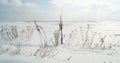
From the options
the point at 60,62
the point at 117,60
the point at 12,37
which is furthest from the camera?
the point at 12,37

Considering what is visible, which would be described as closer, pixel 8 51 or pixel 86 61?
pixel 86 61

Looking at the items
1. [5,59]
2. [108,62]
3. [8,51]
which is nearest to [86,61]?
[108,62]

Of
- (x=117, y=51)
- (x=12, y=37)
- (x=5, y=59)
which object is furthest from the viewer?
(x=12, y=37)

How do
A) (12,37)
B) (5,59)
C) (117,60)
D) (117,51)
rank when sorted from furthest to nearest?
1. (12,37)
2. (117,51)
3. (117,60)
4. (5,59)

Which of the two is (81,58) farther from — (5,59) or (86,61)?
(5,59)

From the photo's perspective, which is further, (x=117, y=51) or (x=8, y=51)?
(x=117, y=51)

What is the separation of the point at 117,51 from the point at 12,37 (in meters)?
3.50

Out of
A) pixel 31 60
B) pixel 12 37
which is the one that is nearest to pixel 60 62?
pixel 31 60

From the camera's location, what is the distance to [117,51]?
4086 mm

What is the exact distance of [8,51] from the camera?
3.64 meters

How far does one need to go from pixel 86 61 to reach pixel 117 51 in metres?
1.37

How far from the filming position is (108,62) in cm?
303

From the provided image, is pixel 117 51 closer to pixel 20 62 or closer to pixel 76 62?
pixel 76 62

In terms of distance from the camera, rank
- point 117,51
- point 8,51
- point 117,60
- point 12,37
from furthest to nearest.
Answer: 1. point 12,37
2. point 117,51
3. point 8,51
4. point 117,60
